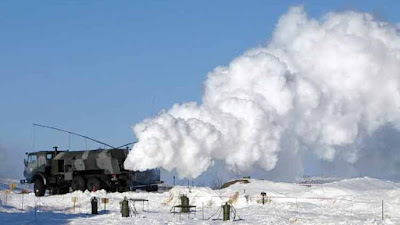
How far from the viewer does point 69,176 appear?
62.5 metres

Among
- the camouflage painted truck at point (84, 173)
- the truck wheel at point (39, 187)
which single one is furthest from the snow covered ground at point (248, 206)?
the camouflage painted truck at point (84, 173)

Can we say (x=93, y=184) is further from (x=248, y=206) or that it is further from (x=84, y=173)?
(x=248, y=206)

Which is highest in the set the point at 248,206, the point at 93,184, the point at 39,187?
the point at 93,184

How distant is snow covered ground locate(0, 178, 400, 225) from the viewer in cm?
3984

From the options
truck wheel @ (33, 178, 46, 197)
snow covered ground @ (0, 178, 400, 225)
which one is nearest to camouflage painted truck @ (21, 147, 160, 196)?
truck wheel @ (33, 178, 46, 197)

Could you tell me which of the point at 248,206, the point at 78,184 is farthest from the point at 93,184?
the point at 248,206

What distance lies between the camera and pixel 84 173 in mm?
62188

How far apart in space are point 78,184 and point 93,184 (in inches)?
58.7

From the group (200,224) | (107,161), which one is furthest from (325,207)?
(107,161)

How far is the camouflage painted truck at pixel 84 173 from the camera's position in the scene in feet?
198

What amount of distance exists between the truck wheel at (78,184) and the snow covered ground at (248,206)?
10.2ft

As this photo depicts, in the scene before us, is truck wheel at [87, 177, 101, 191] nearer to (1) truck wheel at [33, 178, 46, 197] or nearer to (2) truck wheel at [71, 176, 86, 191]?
(2) truck wheel at [71, 176, 86, 191]

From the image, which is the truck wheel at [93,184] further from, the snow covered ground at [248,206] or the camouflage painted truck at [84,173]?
the snow covered ground at [248,206]

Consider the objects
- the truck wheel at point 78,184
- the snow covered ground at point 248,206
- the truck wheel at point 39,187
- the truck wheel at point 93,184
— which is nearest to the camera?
the snow covered ground at point 248,206
